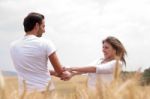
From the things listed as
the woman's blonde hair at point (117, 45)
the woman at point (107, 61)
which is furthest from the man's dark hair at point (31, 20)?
the woman's blonde hair at point (117, 45)

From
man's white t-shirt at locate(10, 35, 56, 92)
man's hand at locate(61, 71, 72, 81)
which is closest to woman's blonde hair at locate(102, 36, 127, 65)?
man's hand at locate(61, 71, 72, 81)

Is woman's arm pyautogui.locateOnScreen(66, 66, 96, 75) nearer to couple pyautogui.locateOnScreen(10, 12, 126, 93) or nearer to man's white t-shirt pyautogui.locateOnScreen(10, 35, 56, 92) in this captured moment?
couple pyautogui.locateOnScreen(10, 12, 126, 93)

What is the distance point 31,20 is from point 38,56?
462 mm

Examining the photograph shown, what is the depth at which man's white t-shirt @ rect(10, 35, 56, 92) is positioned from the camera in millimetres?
→ 3936

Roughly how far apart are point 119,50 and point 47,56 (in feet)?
2.47

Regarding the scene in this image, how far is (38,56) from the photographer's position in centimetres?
399

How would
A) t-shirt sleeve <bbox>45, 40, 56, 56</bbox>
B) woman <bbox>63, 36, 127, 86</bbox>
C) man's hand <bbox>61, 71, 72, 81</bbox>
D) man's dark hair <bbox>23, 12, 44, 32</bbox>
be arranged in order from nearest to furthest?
t-shirt sleeve <bbox>45, 40, 56, 56</bbox> → woman <bbox>63, 36, 127, 86</bbox> → man's dark hair <bbox>23, 12, 44, 32</bbox> → man's hand <bbox>61, 71, 72, 81</bbox>

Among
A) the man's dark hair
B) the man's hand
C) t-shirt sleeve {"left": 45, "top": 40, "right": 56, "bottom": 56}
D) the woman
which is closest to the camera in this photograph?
t-shirt sleeve {"left": 45, "top": 40, "right": 56, "bottom": 56}

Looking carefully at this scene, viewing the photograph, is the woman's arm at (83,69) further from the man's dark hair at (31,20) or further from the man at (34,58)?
the man's dark hair at (31,20)

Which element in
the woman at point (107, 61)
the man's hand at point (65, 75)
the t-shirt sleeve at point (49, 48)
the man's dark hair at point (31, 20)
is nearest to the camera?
the t-shirt sleeve at point (49, 48)

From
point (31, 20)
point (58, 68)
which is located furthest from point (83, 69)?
point (31, 20)

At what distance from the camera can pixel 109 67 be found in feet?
13.3

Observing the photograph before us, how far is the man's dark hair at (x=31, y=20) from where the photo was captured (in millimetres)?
4227

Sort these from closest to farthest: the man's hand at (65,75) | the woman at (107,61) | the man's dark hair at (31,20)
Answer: the woman at (107,61), the man's dark hair at (31,20), the man's hand at (65,75)
